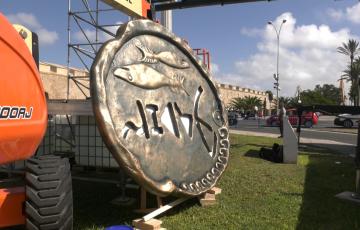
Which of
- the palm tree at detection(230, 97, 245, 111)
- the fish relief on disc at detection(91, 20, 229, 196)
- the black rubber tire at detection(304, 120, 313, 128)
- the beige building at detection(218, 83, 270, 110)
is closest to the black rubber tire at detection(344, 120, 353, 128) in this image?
the black rubber tire at detection(304, 120, 313, 128)

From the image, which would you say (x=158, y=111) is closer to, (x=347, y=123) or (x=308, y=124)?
(x=308, y=124)

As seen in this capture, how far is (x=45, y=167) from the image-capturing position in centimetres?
375

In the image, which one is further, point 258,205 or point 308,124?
point 308,124

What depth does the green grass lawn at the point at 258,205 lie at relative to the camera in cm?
512

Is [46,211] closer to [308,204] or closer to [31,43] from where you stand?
[31,43]

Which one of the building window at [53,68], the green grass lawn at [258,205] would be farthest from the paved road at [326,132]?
the building window at [53,68]

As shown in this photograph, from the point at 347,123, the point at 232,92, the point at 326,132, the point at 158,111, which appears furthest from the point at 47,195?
the point at 232,92

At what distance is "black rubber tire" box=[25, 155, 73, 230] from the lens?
3.54 m

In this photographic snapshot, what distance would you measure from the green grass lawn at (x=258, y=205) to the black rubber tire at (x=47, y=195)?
1.24 metres

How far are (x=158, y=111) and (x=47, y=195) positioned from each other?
199cm

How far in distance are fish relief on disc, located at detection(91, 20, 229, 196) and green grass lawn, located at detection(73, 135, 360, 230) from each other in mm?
406

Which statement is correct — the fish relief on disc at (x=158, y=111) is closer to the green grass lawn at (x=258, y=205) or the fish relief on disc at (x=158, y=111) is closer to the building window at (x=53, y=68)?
the green grass lawn at (x=258, y=205)

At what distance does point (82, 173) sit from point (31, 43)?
11.8 ft

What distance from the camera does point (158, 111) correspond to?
17.3ft
